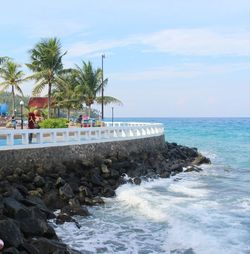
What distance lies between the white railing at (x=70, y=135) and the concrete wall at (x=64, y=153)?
0.20m

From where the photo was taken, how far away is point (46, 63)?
39.0 m

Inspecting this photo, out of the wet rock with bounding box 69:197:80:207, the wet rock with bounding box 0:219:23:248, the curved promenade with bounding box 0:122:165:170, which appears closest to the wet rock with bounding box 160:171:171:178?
the curved promenade with bounding box 0:122:165:170

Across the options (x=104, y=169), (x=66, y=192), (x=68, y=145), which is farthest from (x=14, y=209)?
(x=104, y=169)

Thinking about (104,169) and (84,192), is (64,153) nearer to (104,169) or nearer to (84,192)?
(104,169)

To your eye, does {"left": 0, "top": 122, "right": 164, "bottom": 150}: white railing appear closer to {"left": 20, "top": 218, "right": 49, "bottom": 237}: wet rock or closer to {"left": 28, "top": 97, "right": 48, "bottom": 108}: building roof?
{"left": 20, "top": 218, "right": 49, "bottom": 237}: wet rock

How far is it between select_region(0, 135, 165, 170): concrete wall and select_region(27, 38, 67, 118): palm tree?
14.2 m

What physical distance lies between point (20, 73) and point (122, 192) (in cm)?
2842

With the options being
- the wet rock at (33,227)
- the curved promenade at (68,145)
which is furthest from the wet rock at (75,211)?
the wet rock at (33,227)

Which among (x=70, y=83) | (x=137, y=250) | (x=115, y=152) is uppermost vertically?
(x=70, y=83)

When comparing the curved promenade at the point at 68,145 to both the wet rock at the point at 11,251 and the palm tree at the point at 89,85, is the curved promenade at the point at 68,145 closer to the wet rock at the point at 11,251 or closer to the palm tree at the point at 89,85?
the wet rock at the point at 11,251

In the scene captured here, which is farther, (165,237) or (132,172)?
(132,172)

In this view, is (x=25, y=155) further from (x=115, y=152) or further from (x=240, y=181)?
(x=240, y=181)

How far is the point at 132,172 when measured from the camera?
22562 mm

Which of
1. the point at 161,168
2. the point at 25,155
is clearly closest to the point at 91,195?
the point at 25,155
